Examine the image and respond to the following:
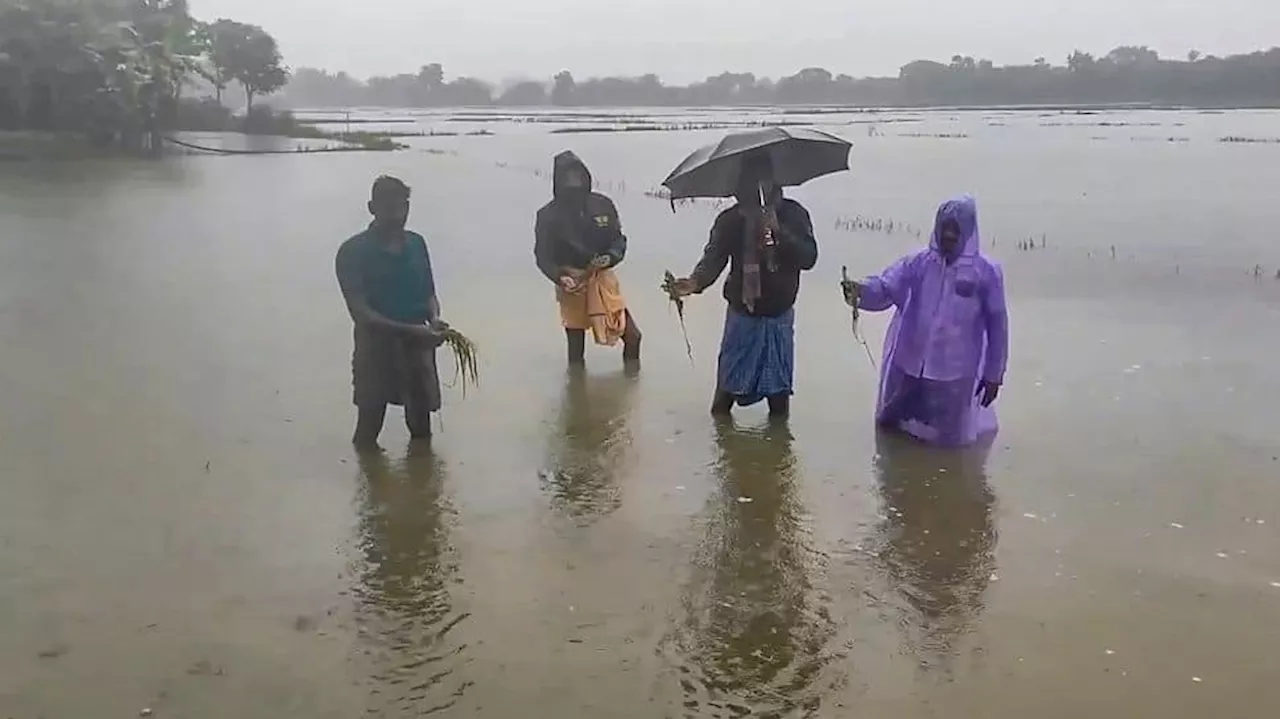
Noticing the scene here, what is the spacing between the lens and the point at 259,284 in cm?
1270

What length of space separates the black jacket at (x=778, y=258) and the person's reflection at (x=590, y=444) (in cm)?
101

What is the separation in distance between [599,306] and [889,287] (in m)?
2.37

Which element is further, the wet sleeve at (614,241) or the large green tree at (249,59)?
the large green tree at (249,59)

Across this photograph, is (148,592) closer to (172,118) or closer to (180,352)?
(180,352)

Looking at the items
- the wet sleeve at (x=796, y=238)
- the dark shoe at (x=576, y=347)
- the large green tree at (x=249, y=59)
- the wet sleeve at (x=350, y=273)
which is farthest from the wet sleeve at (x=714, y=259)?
the large green tree at (x=249, y=59)

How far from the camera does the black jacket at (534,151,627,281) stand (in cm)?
817

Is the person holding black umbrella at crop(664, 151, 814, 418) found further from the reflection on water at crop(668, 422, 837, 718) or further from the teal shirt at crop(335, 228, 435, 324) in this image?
the teal shirt at crop(335, 228, 435, 324)

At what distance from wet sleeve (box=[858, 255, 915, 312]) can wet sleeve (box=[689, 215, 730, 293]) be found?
29.7 inches

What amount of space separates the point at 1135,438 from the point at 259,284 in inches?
347

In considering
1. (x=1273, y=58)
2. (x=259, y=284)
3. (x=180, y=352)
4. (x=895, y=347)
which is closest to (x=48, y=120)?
(x=259, y=284)

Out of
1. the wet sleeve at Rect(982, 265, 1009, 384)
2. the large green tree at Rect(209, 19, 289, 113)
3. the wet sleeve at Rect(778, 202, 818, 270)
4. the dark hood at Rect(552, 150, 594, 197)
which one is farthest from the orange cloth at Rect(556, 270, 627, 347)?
the large green tree at Rect(209, 19, 289, 113)

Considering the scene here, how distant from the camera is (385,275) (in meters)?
6.20

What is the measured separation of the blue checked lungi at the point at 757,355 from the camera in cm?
677

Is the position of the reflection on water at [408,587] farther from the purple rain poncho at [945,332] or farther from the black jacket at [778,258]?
the purple rain poncho at [945,332]
